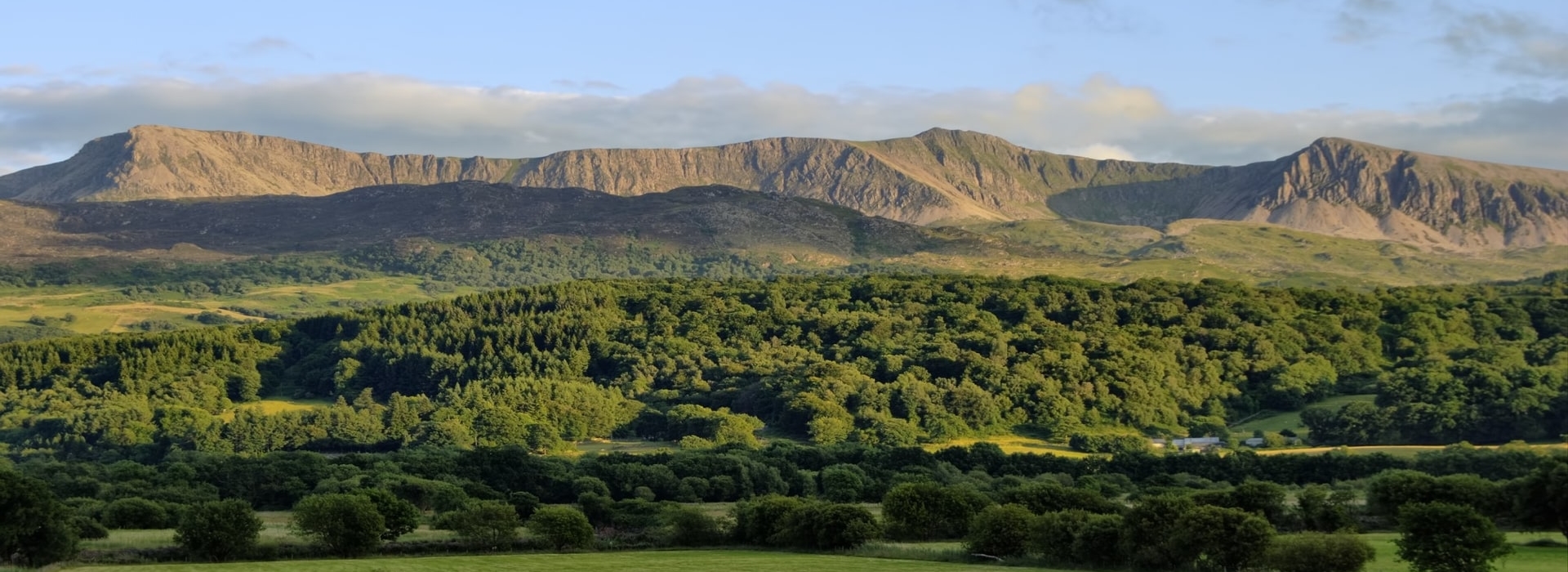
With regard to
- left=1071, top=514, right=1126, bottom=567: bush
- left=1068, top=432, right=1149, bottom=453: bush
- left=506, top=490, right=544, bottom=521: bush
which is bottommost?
left=1068, top=432, right=1149, bottom=453: bush

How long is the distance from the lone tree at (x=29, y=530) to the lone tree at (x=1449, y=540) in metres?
57.2

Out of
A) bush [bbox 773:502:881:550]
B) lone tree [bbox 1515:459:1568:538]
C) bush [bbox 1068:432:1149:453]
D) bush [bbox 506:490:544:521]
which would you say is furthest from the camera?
bush [bbox 1068:432:1149:453]

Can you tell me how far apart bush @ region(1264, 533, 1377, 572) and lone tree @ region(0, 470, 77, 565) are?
172 feet

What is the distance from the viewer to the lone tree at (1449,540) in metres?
57.2

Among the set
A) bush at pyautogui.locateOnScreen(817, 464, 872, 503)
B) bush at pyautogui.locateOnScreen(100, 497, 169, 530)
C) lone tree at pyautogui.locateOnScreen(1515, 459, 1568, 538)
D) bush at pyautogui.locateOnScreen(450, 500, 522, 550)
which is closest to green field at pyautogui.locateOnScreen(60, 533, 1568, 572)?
lone tree at pyautogui.locateOnScreen(1515, 459, 1568, 538)

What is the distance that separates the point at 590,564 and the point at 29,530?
2502 centimetres

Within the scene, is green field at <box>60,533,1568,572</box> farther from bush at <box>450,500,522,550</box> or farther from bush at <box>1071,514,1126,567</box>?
bush at <box>1071,514,1126,567</box>

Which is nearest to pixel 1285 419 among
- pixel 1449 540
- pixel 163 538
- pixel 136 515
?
pixel 1449 540

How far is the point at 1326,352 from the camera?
540 feet

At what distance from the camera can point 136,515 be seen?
87438 millimetres

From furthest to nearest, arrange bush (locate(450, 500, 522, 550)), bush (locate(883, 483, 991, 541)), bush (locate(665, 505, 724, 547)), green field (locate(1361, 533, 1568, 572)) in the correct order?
bush (locate(665, 505, 724, 547)) → bush (locate(883, 483, 991, 541)) → bush (locate(450, 500, 522, 550)) → green field (locate(1361, 533, 1568, 572))

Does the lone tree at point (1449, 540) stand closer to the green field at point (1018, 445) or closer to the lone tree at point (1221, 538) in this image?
the lone tree at point (1221, 538)

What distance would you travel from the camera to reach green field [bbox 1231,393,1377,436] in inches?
5502

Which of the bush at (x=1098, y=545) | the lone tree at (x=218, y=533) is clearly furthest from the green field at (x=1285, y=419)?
the lone tree at (x=218, y=533)
